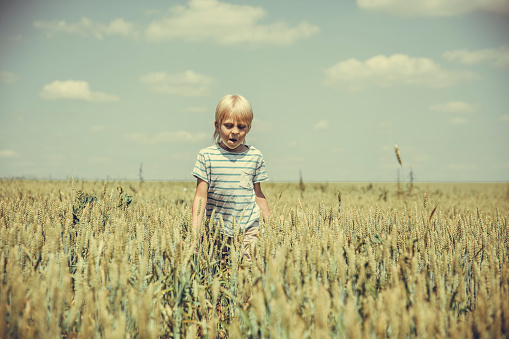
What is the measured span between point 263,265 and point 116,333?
0.88 meters

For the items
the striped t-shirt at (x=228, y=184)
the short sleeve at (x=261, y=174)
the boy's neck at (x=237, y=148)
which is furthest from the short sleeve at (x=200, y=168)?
the short sleeve at (x=261, y=174)

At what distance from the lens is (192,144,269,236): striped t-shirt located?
2.80 m

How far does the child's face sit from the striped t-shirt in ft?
0.42

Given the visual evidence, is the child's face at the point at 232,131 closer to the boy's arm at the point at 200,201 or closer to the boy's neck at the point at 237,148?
the boy's neck at the point at 237,148

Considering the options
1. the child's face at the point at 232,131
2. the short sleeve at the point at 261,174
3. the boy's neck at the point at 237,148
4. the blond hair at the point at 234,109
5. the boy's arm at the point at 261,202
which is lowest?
the boy's arm at the point at 261,202

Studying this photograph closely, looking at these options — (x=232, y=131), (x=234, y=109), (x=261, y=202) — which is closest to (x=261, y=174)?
(x=261, y=202)

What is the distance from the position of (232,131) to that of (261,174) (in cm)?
49

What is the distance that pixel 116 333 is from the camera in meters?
1.07

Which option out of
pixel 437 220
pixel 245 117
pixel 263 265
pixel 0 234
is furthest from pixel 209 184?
pixel 437 220

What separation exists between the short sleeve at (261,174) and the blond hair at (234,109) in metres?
0.38

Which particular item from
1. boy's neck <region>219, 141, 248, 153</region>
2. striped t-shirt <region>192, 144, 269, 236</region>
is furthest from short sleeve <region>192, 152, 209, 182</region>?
boy's neck <region>219, 141, 248, 153</region>

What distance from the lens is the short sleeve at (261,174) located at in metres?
2.96

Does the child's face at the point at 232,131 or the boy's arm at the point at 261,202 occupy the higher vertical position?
the child's face at the point at 232,131

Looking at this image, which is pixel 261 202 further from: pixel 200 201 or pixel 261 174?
pixel 200 201
